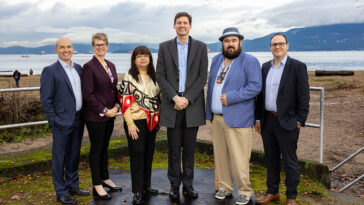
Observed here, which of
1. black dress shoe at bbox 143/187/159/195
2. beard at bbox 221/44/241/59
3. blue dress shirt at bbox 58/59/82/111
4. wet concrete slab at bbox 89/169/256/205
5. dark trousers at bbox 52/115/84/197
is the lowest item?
wet concrete slab at bbox 89/169/256/205

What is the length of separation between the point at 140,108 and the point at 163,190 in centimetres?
116

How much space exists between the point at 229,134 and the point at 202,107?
435 millimetres

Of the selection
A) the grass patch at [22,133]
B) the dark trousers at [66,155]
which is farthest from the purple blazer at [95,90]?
the grass patch at [22,133]

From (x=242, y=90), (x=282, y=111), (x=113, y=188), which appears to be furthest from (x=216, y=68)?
(x=113, y=188)

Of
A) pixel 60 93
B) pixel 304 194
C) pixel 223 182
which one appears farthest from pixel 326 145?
pixel 60 93

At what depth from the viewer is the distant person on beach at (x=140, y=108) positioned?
3723 mm

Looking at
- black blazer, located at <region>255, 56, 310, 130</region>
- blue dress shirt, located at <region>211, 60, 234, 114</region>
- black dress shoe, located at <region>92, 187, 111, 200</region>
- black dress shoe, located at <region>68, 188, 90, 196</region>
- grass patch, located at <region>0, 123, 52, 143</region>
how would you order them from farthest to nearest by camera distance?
grass patch, located at <region>0, 123, 52, 143</region>
black dress shoe, located at <region>68, 188, 90, 196</region>
black dress shoe, located at <region>92, 187, 111, 200</region>
blue dress shirt, located at <region>211, 60, 234, 114</region>
black blazer, located at <region>255, 56, 310, 130</region>

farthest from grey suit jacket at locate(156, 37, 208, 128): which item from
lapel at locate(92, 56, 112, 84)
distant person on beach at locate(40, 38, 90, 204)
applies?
distant person on beach at locate(40, 38, 90, 204)

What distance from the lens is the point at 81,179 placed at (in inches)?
187

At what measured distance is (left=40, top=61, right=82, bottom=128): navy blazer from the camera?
3.69 m

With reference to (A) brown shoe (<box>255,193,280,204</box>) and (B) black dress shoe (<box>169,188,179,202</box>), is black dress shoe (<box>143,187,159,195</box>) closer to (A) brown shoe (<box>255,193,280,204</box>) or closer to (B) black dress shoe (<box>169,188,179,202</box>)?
(B) black dress shoe (<box>169,188,179,202</box>)

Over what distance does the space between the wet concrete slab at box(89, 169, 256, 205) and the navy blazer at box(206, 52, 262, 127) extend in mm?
938

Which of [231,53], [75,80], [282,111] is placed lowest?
[282,111]

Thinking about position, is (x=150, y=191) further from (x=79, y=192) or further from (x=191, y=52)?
(x=191, y=52)
